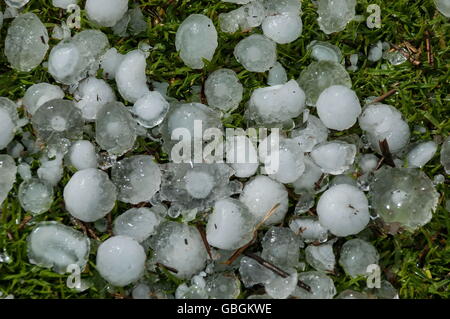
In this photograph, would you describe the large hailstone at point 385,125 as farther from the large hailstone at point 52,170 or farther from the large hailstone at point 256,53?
the large hailstone at point 52,170

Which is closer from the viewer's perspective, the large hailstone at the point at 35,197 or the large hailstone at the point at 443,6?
the large hailstone at the point at 35,197

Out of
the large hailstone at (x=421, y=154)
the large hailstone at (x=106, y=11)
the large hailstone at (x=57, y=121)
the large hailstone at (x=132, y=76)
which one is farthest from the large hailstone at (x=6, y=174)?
the large hailstone at (x=421, y=154)

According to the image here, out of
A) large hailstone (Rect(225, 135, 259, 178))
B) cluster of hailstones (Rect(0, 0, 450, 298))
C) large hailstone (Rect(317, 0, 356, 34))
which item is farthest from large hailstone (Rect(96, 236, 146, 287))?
large hailstone (Rect(317, 0, 356, 34))

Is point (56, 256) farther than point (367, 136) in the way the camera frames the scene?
No

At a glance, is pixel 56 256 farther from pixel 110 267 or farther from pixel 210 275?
pixel 210 275

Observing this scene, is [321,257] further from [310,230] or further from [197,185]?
[197,185]

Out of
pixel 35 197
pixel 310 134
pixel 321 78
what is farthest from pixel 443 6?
pixel 35 197
